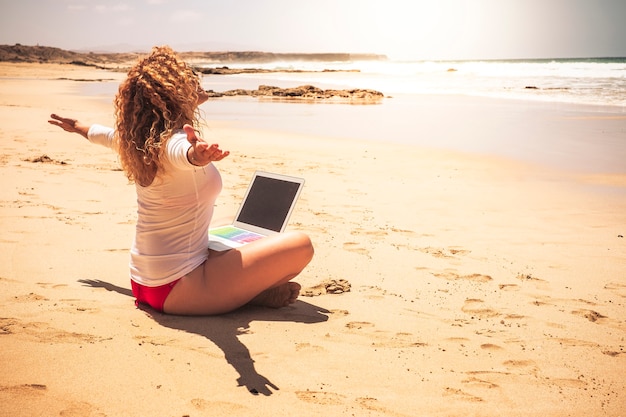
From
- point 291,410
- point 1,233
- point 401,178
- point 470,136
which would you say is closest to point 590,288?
point 291,410

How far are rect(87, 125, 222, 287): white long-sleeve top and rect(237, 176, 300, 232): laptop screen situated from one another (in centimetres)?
67

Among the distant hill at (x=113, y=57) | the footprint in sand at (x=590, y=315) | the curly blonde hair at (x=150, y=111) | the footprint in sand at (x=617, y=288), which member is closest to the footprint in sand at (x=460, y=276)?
the footprint in sand at (x=590, y=315)

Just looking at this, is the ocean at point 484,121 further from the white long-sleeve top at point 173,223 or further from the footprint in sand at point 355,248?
the white long-sleeve top at point 173,223

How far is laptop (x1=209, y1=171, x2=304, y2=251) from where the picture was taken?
12.5ft

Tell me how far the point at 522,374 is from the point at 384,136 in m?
8.94

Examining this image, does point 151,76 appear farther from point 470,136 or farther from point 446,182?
point 470,136

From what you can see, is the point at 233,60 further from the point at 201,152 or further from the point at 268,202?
the point at 201,152

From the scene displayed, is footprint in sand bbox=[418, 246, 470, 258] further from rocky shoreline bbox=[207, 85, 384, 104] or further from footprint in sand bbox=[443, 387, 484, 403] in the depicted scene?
rocky shoreline bbox=[207, 85, 384, 104]

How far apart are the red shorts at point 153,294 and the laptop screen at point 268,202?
0.87 m

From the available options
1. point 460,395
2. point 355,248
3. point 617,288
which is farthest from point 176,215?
point 617,288

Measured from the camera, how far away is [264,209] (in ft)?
13.0

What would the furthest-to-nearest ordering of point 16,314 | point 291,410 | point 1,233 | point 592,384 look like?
point 1,233 < point 16,314 < point 592,384 < point 291,410

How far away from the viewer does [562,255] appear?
4.80 metres

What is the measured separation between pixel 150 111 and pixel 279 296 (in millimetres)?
1416
